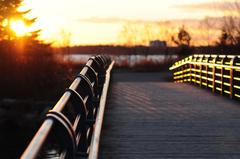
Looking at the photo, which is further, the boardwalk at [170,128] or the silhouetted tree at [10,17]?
the silhouetted tree at [10,17]

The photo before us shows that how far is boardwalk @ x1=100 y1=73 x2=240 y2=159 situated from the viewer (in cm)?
765

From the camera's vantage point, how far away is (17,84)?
5425 cm

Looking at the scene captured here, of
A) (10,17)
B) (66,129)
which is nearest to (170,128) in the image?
(66,129)

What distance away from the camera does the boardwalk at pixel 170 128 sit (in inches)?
301

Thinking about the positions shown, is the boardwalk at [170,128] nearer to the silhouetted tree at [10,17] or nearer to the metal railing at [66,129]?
the metal railing at [66,129]

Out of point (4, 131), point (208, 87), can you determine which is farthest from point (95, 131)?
point (4, 131)

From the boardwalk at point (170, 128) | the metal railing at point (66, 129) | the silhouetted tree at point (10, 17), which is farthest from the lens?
the silhouetted tree at point (10, 17)

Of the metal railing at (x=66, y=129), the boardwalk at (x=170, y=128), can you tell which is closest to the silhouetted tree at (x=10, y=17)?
the boardwalk at (x=170, y=128)

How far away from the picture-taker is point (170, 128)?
9453 mm

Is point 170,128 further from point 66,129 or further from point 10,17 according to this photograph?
point 10,17

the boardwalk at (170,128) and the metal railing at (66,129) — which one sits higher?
the metal railing at (66,129)

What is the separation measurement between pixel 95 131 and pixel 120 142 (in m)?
1.47

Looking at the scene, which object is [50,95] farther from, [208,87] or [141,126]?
[141,126]

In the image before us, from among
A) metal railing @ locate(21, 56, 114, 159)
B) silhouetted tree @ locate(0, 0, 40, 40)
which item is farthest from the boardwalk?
silhouetted tree @ locate(0, 0, 40, 40)
